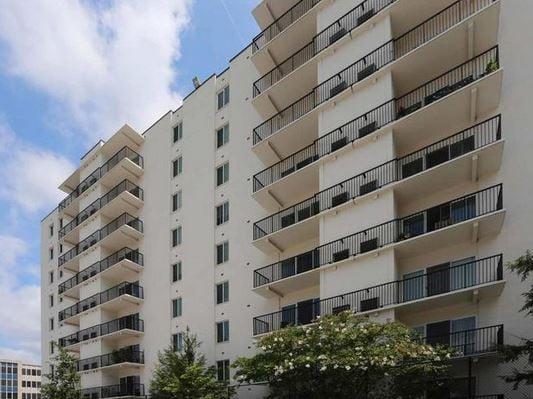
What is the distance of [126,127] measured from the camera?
1746 inches

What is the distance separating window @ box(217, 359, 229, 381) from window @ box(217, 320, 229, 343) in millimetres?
1372

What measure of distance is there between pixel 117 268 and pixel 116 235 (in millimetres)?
2775

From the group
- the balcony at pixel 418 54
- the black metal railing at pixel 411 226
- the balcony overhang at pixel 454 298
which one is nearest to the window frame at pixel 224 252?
the black metal railing at pixel 411 226

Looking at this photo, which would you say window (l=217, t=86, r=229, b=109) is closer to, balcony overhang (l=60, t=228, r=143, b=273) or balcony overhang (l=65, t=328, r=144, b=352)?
balcony overhang (l=60, t=228, r=143, b=273)

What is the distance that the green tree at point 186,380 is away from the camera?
2777 centimetres

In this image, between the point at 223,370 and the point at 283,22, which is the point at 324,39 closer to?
the point at 283,22

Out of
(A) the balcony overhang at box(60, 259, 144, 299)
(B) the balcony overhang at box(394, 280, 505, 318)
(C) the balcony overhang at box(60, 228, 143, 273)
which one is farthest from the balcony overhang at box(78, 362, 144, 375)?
(B) the balcony overhang at box(394, 280, 505, 318)

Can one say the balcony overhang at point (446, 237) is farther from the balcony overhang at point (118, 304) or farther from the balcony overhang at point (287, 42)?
the balcony overhang at point (118, 304)

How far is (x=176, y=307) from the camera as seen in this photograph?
3697 centimetres

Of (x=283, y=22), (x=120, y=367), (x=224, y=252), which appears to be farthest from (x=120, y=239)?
(x=283, y=22)

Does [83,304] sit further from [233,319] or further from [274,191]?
[274,191]

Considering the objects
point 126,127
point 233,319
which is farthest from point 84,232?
point 233,319

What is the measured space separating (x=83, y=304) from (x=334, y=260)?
2887 centimetres

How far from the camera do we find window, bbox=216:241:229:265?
111ft
